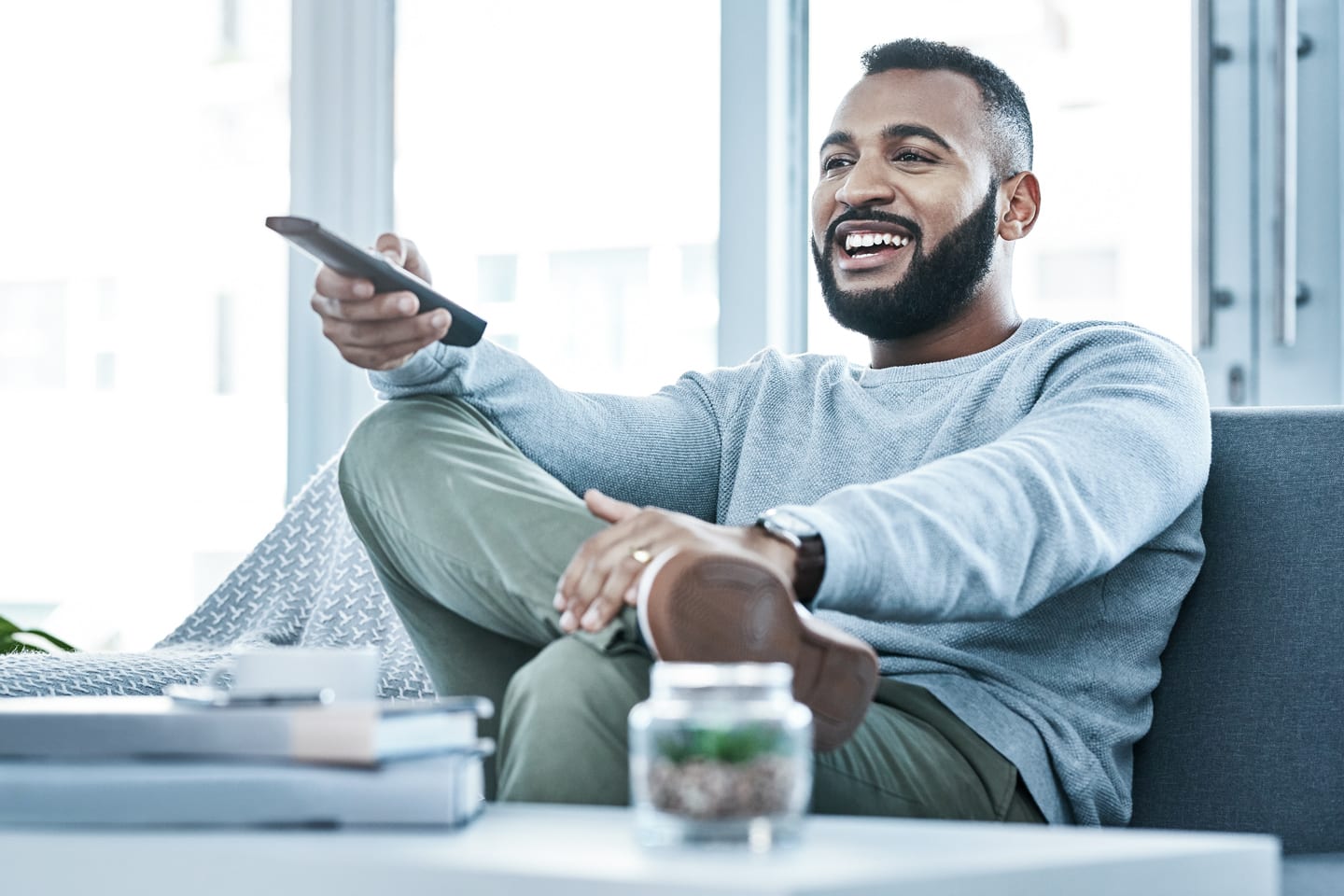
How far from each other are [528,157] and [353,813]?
2.37 metres

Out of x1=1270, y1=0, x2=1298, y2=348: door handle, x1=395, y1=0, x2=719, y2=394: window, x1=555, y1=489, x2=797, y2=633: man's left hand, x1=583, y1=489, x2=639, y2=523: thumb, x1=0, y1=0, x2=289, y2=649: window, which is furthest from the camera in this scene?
x1=0, y1=0, x2=289, y2=649: window

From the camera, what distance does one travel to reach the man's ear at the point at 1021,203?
1842 millimetres

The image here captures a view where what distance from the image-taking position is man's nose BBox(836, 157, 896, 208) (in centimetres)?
178

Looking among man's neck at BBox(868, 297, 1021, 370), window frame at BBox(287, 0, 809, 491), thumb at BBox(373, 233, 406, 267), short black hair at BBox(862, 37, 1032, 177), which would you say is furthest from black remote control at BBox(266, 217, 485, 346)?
window frame at BBox(287, 0, 809, 491)

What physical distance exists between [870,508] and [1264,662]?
55cm

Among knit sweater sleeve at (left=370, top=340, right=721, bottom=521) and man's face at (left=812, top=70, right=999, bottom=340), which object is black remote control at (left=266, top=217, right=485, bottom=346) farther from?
man's face at (left=812, top=70, right=999, bottom=340)

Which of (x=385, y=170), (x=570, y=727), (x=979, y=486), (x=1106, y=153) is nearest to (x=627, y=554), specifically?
(x=570, y=727)

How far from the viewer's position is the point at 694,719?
0.65 metres

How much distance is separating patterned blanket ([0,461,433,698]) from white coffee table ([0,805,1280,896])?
0.99 meters

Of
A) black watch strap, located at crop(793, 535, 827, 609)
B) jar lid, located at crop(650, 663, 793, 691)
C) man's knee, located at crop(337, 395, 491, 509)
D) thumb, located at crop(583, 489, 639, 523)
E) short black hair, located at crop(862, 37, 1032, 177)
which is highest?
short black hair, located at crop(862, 37, 1032, 177)

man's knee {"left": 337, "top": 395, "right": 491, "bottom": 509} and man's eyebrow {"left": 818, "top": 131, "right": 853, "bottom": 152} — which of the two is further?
man's eyebrow {"left": 818, "top": 131, "right": 853, "bottom": 152}

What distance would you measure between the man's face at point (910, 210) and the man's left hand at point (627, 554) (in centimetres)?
78

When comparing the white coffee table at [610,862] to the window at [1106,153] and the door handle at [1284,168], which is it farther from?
the window at [1106,153]

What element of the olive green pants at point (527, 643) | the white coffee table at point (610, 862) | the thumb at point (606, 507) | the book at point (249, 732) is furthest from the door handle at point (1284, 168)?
the book at point (249, 732)
